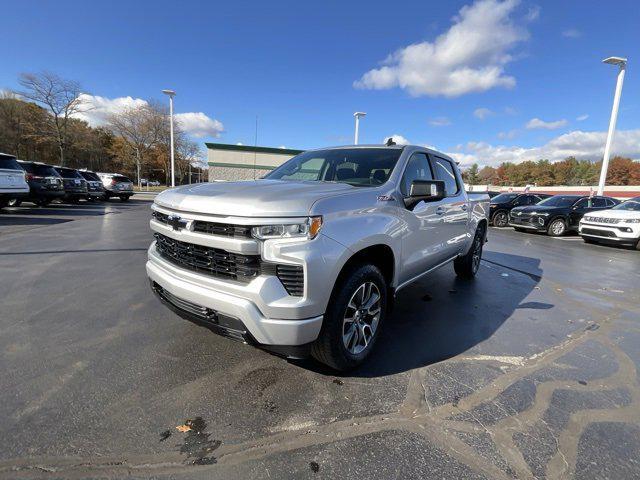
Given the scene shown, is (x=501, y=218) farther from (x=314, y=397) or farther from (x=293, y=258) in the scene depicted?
(x=293, y=258)

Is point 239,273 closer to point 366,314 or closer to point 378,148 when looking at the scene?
point 366,314

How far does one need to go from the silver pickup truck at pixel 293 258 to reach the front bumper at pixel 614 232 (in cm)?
1041

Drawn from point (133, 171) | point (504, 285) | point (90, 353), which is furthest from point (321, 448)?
point (133, 171)

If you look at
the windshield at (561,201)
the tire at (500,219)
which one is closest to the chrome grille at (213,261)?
the windshield at (561,201)

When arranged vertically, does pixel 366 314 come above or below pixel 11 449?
above

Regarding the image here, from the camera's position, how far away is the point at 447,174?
478cm

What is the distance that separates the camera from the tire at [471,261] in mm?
5723

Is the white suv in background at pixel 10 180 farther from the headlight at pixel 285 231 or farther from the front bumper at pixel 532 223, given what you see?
the front bumper at pixel 532 223

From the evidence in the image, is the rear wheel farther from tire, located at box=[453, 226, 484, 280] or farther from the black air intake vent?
the black air intake vent

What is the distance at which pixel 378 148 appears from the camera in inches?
151

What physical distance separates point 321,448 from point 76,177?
62.4 feet

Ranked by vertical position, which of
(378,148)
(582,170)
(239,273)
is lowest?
(239,273)

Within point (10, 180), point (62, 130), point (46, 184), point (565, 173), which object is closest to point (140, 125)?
point (62, 130)

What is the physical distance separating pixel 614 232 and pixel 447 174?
29.6 ft
